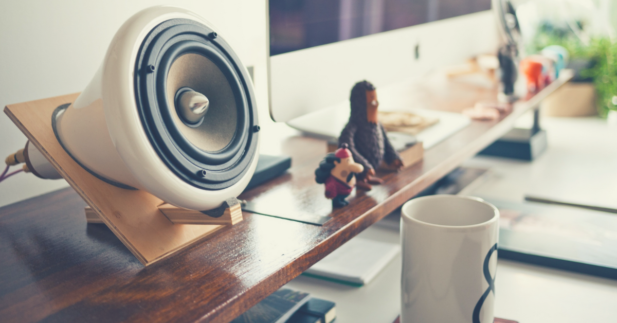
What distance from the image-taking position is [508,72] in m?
1.17

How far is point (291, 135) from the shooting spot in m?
0.93

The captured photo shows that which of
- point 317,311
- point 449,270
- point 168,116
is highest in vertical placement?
point 168,116

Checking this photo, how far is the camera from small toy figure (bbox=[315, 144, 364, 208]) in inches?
20.9

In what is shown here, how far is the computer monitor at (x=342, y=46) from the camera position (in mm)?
622

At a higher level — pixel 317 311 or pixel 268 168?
pixel 268 168

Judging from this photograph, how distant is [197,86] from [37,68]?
12.1 inches

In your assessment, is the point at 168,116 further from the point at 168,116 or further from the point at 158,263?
the point at 158,263

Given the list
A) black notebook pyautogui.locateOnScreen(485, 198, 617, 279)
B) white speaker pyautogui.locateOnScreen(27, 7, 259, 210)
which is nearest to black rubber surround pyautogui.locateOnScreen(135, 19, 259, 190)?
white speaker pyautogui.locateOnScreen(27, 7, 259, 210)

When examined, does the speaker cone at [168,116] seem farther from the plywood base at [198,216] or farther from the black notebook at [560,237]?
the black notebook at [560,237]

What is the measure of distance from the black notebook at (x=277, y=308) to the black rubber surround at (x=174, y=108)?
0.65 feet

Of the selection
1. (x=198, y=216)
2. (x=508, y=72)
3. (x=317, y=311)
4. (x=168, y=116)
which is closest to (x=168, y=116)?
(x=168, y=116)

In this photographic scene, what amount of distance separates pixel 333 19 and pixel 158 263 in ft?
1.43

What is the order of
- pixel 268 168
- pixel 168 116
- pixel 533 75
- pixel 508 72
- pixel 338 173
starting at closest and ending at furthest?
1. pixel 168 116
2. pixel 338 173
3. pixel 268 168
4. pixel 508 72
5. pixel 533 75

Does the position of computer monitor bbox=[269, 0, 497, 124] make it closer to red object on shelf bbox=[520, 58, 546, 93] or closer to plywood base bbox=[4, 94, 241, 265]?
plywood base bbox=[4, 94, 241, 265]
